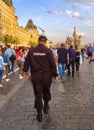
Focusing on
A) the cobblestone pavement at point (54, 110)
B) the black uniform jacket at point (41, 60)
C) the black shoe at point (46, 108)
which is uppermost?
the black uniform jacket at point (41, 60)

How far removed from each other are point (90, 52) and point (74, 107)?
87.7ft

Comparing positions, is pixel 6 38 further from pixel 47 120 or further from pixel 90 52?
pixel 47 120

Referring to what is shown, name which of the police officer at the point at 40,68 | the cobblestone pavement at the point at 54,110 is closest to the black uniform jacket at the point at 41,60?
the police officer at the point at 40,68

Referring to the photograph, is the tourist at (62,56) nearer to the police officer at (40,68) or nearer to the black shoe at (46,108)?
the black shoe at (46,108)

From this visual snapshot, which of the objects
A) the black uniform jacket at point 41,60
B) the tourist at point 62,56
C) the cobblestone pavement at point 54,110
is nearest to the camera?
the cobblestone pavement at point 54,110

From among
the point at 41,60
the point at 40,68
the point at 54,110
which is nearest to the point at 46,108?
the point at 54,110

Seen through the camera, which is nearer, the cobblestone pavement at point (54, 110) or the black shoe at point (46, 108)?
the cobblestone pavement at point (54, 110)

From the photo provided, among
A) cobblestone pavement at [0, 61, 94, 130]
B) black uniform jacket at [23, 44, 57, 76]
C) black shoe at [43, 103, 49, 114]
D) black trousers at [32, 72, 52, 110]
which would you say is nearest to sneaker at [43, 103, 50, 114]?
black shoe at [43, 103, 49, 114]

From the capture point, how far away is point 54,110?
29.7ft

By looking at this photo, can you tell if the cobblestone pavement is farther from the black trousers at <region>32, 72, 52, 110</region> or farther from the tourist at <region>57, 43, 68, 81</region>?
the tourist at <region>57, 43, 68, 81</region>

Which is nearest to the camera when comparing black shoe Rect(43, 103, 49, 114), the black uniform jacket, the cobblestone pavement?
the cobblestone pavement

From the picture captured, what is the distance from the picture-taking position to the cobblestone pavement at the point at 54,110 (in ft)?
24.2

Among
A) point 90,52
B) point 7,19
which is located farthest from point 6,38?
point 90,52

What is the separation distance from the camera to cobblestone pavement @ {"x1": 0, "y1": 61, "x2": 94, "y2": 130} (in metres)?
7.39
